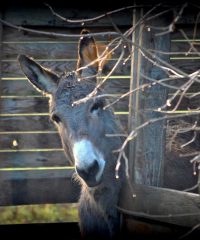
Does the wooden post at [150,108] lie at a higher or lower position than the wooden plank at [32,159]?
higher

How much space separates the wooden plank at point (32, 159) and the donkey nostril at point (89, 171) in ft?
6.73

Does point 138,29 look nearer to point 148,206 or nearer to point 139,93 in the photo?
point 139,93

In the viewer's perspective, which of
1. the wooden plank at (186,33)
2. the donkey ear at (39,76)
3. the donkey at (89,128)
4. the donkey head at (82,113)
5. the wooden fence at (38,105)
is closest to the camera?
the donkey head at (82,113)

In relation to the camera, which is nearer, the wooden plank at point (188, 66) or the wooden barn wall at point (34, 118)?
the wooden plank at point (188, 66)

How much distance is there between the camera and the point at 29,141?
7676 millimetres

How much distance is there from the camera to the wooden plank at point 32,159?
7641 mm

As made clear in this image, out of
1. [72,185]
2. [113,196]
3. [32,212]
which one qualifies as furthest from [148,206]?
[32,212]

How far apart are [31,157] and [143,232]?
2359 mm

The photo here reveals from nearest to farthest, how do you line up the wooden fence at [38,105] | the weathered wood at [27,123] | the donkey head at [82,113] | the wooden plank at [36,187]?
the donkey head at [82,113], the wooden fence at [38,105], the wooden plank at [36,187], the weathered wood at [27,123]

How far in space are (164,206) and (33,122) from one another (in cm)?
263

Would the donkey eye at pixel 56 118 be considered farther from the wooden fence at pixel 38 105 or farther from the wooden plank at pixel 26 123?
the wooden plank at pixel 26 123

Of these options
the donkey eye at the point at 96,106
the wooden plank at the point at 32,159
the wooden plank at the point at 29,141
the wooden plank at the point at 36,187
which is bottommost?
the wooden plank at the point at 36,187

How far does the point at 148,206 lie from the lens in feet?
18.0

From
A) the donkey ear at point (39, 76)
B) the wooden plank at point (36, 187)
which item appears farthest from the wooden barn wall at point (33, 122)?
the donkey ear at point (39, 76)
